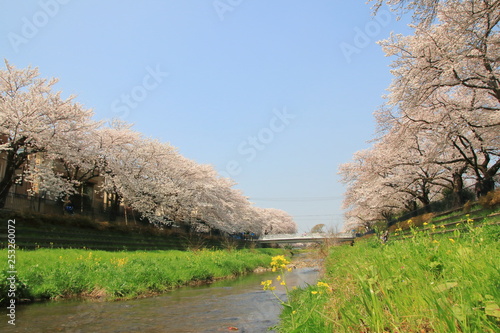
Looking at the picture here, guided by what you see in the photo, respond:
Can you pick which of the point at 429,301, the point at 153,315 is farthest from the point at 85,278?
the point at 429,301

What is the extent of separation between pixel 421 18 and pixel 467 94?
11.2 metres

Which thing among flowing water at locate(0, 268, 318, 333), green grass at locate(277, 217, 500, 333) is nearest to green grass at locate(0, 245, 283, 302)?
flowing water at locate(0, 268, 318, 333)

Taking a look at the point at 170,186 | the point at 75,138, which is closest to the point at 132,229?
the point at 170,186

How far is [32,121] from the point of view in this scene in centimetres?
1964

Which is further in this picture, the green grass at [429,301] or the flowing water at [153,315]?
the flowing water at [153,315]

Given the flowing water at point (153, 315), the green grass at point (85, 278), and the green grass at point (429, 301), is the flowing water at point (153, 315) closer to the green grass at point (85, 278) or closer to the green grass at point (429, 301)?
the green grass at point (85, 278)

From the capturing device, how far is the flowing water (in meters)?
6.27

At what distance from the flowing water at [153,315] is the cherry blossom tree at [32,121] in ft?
44.9

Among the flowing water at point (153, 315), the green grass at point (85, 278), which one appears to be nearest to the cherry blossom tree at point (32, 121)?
the green grass at point (85, 278)

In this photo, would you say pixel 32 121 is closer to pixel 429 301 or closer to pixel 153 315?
pixel 153 315

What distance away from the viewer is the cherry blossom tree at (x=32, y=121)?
19.0 meters

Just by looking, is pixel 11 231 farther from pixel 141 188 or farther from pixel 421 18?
pixel 421 18

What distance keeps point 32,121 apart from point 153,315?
17421 mm

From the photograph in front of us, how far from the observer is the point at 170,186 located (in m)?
31.5
